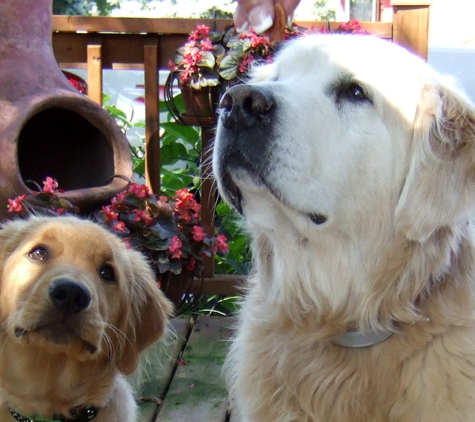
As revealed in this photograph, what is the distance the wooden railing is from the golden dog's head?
3.95ft

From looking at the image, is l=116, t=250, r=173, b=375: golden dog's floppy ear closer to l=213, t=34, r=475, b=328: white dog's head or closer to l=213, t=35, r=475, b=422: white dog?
l=213, t=35, r=475, b=422: white dog

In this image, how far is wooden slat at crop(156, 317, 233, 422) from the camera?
291 centimetres

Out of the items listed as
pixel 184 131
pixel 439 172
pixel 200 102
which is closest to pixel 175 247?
pixel 200 102

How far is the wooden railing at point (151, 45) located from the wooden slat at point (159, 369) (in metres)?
0.33

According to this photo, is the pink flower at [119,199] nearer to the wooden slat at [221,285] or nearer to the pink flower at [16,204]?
the pink flower at [16,204]

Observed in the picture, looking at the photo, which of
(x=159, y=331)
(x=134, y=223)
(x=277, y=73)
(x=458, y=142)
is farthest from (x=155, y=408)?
(x=458, y=142)

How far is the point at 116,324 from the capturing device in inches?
99.7

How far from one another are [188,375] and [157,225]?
2.45ft

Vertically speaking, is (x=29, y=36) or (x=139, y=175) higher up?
(x=29, y=36)

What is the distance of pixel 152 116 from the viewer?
3.96 metres

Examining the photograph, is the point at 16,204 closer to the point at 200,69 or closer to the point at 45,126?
the point at 45,126

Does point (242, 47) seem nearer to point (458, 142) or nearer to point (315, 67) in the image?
point (315, 67)

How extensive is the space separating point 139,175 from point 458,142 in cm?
329

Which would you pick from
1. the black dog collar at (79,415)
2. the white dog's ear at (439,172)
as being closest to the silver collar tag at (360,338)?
the white dog's ear at (439,172)
